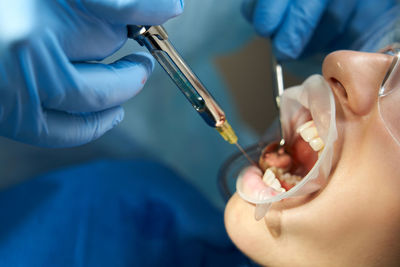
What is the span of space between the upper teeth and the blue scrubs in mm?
492

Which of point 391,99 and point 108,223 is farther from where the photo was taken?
point 108,223

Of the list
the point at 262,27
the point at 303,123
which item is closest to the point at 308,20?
the point at 262,27

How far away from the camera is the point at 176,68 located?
2.67 ft

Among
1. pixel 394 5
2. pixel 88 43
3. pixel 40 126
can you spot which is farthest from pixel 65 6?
pixel 394 5

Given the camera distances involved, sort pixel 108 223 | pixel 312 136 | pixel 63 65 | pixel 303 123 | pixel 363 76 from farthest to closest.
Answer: pixel 108 223 < pixel 303 123 < pixel 312 136 < pixel 363 76 < pixel 63 65

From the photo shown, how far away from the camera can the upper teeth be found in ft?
3.18

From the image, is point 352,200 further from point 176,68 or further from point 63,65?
point 63,65

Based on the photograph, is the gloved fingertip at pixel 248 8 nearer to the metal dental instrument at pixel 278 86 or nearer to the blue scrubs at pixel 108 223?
the metal dental instrument at pixel 278 86

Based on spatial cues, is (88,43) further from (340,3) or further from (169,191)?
(340,3)

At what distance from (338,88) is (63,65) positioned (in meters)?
0.68

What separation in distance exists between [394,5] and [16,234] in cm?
163

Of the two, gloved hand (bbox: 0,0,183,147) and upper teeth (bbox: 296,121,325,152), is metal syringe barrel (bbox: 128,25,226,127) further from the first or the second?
upper teeth (bbox: 296,121,325,152)

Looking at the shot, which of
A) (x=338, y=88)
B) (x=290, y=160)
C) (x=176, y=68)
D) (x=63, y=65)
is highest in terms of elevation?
(x=63, y=65)

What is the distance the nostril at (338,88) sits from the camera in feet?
2.90
